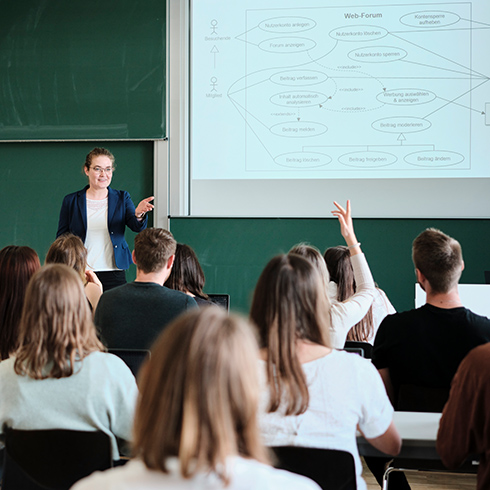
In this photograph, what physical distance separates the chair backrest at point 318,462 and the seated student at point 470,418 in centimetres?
25

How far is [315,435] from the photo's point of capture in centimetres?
134

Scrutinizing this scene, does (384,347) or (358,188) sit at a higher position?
(358,188)

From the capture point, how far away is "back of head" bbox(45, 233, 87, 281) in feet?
9.14

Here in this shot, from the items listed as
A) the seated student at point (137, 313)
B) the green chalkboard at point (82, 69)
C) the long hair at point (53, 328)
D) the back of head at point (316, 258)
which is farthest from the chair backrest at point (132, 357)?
the green chalkboard at point (82, 69)

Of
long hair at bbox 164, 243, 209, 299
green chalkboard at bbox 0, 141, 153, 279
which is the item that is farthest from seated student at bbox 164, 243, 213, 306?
green chalkboard at bbox 0, 141, 153, 279

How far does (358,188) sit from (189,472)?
13.5 feet

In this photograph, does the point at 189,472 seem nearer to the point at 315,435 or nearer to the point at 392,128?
the point at 315,435

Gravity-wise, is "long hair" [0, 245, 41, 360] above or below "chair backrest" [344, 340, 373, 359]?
above

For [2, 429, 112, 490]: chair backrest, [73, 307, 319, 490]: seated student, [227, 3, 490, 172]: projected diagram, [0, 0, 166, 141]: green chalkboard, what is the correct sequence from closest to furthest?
[73, 307, 319, 490]: seated student
[2, 429, 112, 490]: chair backrest
[227, 3, 490, 172]: projected diagram
[0, 0, 166, 141]: green chalkboard

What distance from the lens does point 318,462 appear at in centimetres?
128

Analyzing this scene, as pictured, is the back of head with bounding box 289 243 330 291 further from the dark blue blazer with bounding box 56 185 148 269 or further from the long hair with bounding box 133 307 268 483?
the dark blue blazer with bounding box 56 185 148 269

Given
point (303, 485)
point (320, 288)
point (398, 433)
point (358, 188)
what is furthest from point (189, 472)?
point (358, 188)

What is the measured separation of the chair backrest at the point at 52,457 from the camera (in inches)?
55.5

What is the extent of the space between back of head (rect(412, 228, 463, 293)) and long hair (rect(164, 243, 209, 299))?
1269 millimetres
